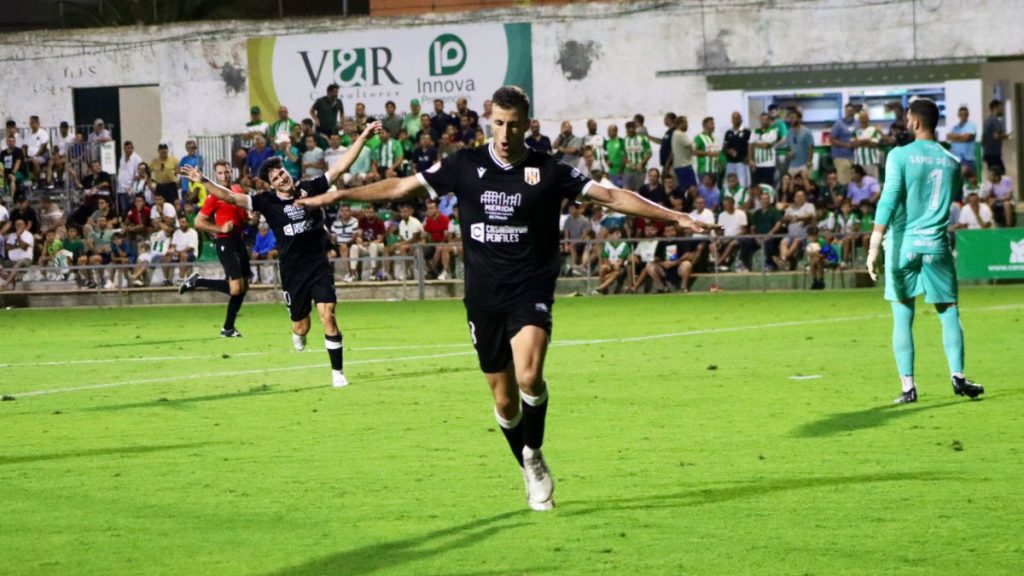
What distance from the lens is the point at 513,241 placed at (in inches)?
348

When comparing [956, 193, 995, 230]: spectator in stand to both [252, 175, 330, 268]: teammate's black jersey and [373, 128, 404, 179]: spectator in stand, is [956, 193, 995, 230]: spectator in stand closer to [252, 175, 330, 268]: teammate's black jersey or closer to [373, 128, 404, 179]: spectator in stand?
[373, 128, 404, 179]: spectator in stand

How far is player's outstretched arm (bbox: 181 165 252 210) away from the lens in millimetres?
15844

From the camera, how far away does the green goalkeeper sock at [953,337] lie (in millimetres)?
12945

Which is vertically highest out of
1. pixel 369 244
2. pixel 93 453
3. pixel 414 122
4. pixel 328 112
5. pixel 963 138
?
pixel 328 112

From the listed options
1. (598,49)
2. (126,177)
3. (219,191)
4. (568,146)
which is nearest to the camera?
(219,191)

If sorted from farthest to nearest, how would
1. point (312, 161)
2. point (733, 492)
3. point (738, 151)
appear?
point (312, 161), point (738, 151), point (733, 492)

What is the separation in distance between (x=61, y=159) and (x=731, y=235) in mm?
16388

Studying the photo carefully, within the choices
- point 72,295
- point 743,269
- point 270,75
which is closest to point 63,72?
point 270,75

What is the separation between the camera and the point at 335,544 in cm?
783

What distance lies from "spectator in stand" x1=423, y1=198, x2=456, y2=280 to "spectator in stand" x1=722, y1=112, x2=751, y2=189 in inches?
222

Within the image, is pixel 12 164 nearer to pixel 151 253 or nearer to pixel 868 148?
pixel 151 253

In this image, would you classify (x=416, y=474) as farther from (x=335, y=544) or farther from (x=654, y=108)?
(x=654, y=108)

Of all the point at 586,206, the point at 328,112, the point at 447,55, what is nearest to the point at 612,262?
the point at 586,206

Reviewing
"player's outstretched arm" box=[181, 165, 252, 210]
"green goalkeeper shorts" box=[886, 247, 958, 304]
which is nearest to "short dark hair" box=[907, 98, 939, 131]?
"green goalkeeper shorts" box=[886, 247, 958, 304]
